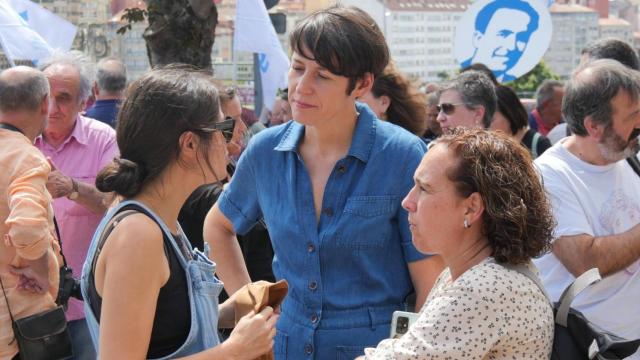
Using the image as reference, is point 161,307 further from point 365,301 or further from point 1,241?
point 1,241

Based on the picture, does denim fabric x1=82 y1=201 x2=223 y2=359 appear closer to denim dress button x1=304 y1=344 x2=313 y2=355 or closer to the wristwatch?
denim dress button x1=304 y1=344 x2=313 y2=355

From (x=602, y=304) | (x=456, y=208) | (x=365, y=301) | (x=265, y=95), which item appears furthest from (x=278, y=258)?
(x=265, y=95)

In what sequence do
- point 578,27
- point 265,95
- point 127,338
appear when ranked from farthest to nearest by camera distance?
1. point 578,27
2. point 265,95
3. point 127,338

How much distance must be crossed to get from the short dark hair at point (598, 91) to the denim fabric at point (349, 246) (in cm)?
93

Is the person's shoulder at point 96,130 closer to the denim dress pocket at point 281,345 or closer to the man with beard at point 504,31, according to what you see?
the denim dress pocket at point 281,345

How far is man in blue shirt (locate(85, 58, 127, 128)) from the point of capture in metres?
6.54

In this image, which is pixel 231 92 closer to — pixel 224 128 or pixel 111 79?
pixel 111 79

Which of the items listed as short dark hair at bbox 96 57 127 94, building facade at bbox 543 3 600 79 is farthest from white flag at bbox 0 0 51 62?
building facade at bbox 543 3 600 79

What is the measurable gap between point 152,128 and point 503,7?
22.5ft

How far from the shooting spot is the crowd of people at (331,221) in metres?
2.21

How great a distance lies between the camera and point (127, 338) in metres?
2.22

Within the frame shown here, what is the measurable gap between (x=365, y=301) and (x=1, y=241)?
6.28ft

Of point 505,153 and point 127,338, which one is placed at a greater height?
point 505,153

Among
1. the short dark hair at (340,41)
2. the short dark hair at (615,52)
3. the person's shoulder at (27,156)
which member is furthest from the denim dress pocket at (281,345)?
the short dark hair at (615,52)
